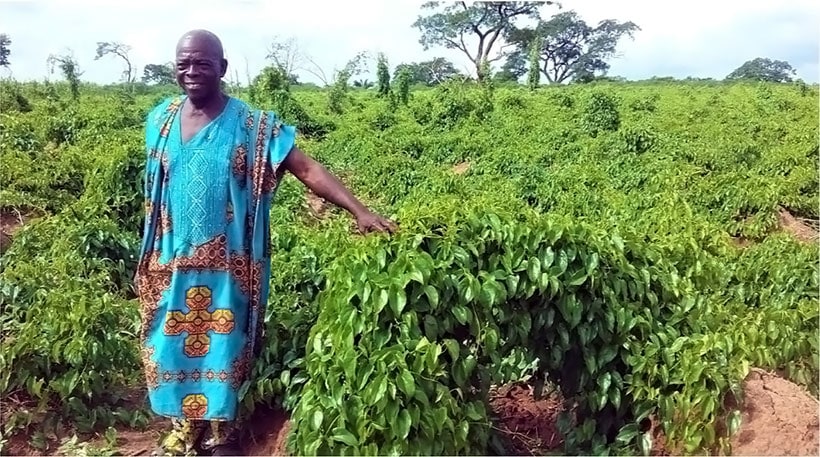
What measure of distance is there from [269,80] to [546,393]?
1654 cm

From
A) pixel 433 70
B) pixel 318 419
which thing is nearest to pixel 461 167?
pixel 318 419

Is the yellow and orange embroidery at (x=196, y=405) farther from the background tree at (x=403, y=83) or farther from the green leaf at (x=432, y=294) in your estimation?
the background tree at (x=403, y=83)

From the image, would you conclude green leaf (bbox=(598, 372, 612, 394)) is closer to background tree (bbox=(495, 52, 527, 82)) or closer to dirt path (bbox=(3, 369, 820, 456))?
dirt path (bbox=(3, 369, 820, 456))

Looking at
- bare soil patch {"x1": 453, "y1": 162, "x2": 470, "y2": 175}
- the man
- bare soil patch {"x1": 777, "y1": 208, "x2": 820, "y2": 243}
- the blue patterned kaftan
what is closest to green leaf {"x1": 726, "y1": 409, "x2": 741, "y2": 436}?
the man

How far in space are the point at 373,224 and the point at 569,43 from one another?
39.4 m

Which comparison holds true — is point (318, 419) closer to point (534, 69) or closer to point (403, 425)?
point (403, 425)

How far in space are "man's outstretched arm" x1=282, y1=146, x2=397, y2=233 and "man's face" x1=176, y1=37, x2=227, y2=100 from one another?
38 cm

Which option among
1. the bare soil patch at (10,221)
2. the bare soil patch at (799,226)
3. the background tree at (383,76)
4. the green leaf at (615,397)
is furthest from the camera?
the background tree at (383,76)

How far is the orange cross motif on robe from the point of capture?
2.90 metres

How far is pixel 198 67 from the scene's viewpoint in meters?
2.77

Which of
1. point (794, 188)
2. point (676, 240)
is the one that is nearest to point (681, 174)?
point (794, 188)

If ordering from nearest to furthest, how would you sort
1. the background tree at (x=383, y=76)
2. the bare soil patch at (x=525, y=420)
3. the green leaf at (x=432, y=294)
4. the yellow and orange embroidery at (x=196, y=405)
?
the green leaf at (x=432, y=294)
the yellow and orange embroidery at (x=196, y=405)
the bare soil patch at (x=525, y=420)
the background tree at (x=383, y=76)

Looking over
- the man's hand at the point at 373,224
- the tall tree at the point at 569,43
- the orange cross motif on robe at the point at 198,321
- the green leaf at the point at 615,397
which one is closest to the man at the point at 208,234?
the orange cross motif on robe at the point at 198,321

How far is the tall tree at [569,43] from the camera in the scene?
3797 centimetres
